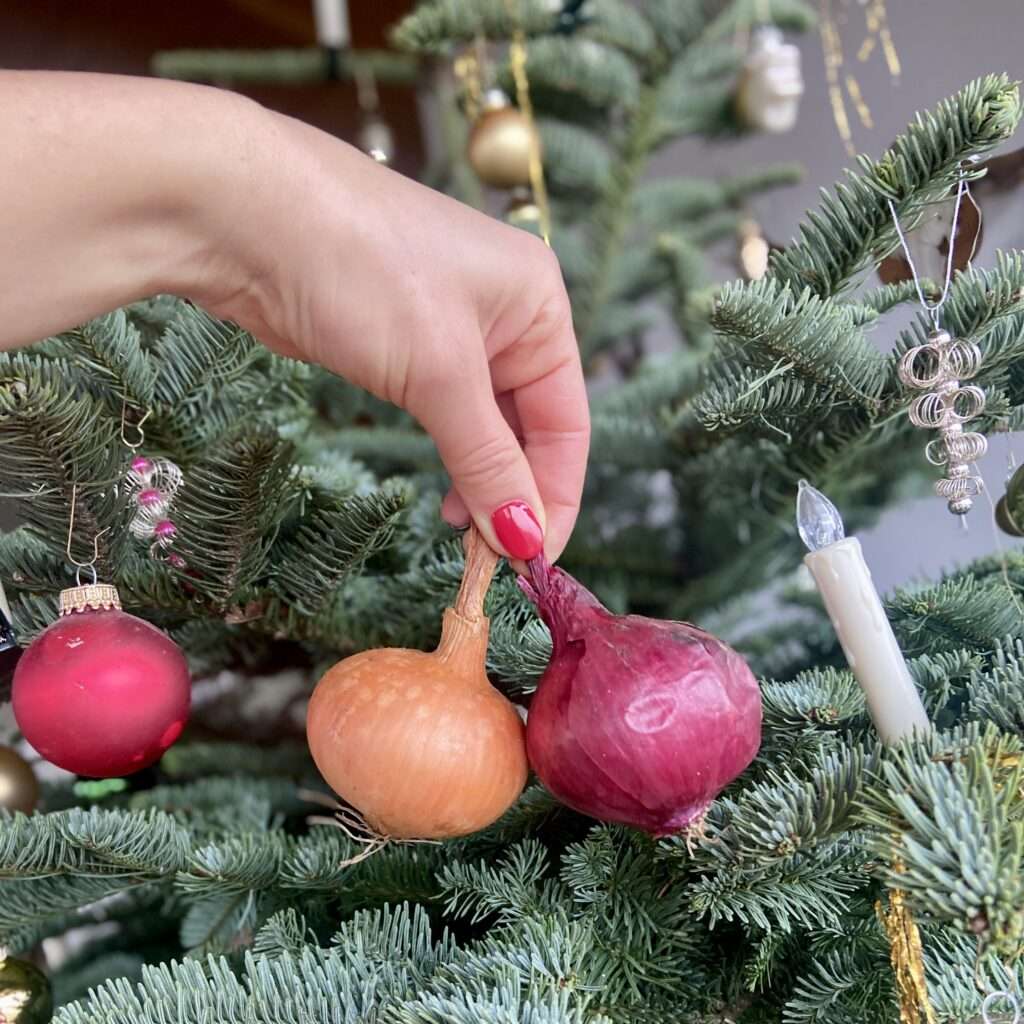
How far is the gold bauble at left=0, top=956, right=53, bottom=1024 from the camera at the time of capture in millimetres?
421

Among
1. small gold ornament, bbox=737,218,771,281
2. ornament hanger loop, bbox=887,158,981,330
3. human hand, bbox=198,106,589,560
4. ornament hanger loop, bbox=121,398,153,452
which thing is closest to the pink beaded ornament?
ornament hanger loop, bbox=121,398,153,452

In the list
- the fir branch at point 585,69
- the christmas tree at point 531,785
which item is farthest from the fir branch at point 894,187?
the fir branch at point 585,69

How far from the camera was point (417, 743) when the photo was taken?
290 millimetres

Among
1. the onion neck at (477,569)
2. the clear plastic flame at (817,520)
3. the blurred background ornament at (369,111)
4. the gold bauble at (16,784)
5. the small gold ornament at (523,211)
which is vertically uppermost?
the blurred background ornament at (369,111)

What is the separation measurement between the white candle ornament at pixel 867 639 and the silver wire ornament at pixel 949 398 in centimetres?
6

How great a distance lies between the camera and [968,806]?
0.77 ft

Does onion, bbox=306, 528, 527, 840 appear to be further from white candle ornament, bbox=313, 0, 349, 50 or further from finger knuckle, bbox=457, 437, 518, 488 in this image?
white candle ornament, bbox=313, 0, 349, 50

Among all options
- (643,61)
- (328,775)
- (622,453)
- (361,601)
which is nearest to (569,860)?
(328,775)

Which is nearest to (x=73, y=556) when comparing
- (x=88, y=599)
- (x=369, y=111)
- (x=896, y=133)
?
(x=88, y=599)

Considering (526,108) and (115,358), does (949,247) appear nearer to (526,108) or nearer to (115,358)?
(115,358)

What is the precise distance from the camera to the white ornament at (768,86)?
79cm

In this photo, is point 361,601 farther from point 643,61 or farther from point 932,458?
point 643,61

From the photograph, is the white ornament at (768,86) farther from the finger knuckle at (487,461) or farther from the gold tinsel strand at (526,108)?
the finger knuckle at (487,461)

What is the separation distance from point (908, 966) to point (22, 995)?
0.39 m
